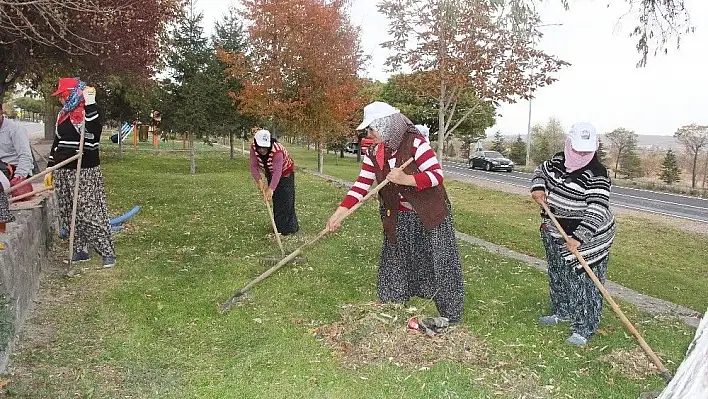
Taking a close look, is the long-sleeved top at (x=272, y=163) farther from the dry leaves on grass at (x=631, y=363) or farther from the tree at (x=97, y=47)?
the dry leaves on grass at (x=631, y=363)

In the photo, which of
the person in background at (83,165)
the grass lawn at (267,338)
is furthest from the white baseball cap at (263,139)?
the person in background at (83,165)

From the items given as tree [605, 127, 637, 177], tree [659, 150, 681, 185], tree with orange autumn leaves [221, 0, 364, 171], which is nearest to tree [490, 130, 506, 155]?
tree [605, 127, 637, 177]

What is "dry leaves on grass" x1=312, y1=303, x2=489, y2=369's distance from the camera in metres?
4.16

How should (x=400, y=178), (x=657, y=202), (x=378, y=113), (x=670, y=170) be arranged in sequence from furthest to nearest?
(x=670, y=170) → (x=657, y=202) → (x=378, y=113) → (x=400, y=178)

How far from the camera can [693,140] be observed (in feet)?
94.0

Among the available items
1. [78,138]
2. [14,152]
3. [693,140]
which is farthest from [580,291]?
[693,140]

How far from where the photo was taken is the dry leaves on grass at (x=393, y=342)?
4.16 meters

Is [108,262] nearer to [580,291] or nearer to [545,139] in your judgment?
[580,291]

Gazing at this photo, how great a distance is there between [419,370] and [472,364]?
38 cm

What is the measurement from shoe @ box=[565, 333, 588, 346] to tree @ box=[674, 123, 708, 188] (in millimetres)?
27272

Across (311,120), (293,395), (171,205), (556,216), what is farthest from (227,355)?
(311,120)

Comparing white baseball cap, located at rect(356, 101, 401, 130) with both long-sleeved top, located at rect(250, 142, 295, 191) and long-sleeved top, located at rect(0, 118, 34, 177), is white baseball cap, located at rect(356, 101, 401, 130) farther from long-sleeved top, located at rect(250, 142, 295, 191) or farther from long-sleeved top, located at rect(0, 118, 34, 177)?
long-sleeved top, located at rect(0, 118, 34, 177)

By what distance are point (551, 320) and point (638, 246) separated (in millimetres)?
8044

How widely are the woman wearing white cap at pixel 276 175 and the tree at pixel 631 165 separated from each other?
90.3 ft
